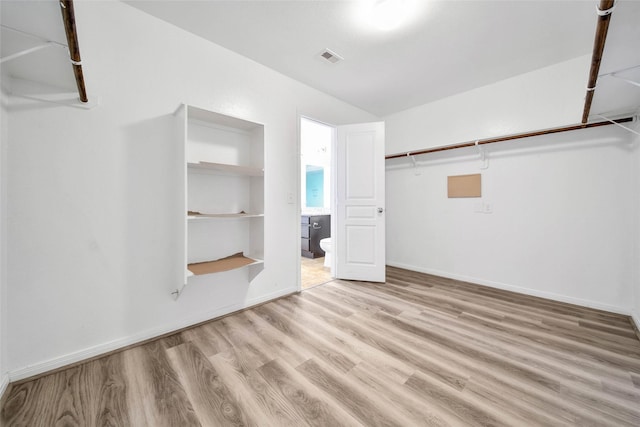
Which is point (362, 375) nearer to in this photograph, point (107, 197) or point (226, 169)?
point (226, 169)

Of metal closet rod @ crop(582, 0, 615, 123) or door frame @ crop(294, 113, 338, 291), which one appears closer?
metal closet rod @ crop(582, 0, 615, 123)

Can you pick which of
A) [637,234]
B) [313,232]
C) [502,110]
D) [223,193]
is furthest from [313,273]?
[637,234]

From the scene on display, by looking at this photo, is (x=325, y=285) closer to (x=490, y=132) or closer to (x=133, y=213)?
(x=133, y=213)

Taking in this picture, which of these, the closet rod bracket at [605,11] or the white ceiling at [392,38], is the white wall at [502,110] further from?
the closet rod bracket at [605,11]

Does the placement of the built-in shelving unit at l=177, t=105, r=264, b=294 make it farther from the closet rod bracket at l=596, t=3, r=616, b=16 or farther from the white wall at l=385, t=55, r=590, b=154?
the white wall at l=385, t=55, r=590, b=154

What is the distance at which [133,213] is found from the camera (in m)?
1.74

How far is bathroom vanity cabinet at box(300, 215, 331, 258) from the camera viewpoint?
4516mm

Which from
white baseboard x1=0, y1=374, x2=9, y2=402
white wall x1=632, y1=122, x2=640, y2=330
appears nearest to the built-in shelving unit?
white baseboard x1=0, y1=374, x2=9, y2=402

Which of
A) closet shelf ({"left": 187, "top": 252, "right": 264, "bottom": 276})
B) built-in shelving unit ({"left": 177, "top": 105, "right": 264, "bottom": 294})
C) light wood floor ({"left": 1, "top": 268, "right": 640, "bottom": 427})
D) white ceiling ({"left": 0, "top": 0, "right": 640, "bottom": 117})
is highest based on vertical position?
white ceiling ({"left": 0, "top": 0, "right": 640, "bottom": 117})

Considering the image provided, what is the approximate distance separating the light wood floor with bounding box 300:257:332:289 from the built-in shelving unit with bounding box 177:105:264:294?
3.28 ft

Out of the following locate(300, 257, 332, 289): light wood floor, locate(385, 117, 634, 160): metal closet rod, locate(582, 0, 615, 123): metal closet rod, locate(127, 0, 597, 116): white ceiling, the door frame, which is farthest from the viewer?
locate(300, 257, 332, 289): light wood floor

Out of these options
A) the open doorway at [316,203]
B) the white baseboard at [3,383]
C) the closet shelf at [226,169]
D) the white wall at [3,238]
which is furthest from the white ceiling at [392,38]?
the white baseboard at [3,383]

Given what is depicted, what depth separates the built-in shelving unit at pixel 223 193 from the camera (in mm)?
1995

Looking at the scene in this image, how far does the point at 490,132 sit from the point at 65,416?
13.6ft
